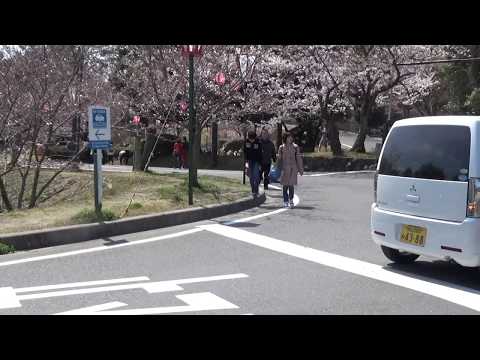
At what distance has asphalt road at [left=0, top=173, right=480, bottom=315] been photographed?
201 inches

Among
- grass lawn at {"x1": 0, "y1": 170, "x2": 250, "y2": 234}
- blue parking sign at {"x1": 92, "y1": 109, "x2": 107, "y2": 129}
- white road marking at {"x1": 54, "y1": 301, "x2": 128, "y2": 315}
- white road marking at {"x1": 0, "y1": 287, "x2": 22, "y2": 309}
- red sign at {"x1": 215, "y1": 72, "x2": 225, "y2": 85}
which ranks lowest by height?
white road marking at {"x1": 0, "y1": 287, "x2": 22, "y2": 309}

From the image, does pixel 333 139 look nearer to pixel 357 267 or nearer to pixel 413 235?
pixel 357 267

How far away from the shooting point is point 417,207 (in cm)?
605

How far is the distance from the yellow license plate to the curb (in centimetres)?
462

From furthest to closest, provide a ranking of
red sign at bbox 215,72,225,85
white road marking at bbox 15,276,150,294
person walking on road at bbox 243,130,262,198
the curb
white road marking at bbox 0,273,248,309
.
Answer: red sign at bbox 215,72,225,85 → person walking on road at bbox 243,130,262,198 → the curb → white road marking at bbox 15,276,150,294 → white road marking at bbox 0,273,248,309

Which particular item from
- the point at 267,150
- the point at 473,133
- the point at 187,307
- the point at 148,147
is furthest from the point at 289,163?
the point at 148,147

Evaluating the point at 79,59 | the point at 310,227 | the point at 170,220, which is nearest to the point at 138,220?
the point at 170,220

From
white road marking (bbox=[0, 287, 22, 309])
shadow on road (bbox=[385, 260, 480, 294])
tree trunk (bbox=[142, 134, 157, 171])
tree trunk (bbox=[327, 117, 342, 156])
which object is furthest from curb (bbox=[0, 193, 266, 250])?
tree trunk (bbox=[327, 117, 342, 156])

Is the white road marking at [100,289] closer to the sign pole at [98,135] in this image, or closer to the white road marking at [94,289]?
the white road marking at [94,289]

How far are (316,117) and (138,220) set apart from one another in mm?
25948

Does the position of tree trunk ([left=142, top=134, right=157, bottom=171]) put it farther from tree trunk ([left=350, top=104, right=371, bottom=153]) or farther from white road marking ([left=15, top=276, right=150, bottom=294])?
tree trunk ([left=350, top=104, right=371, bottom=153])

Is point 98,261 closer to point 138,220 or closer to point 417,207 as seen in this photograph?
point 138,220

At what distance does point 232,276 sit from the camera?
245 inches

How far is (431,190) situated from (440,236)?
20.2 inches
